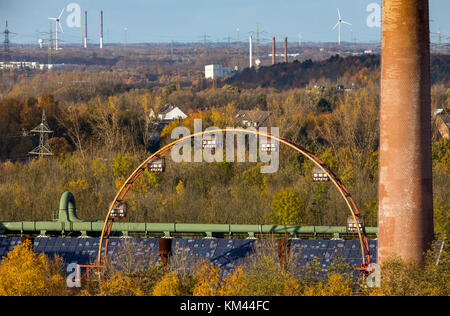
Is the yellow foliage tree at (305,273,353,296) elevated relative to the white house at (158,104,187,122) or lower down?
lower down

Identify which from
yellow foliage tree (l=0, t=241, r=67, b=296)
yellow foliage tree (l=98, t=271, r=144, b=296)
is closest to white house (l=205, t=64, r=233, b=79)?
yellow foliage tree (l=0, t=241, r=67, b=296)

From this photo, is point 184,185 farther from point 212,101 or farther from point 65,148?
point 212,101

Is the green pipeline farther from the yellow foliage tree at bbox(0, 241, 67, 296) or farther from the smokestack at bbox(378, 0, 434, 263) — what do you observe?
the smokestack at bbox(378, 0, 434, 263)

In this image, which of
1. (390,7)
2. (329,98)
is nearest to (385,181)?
(390,7)

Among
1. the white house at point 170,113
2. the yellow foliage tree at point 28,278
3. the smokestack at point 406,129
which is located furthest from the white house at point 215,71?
the smokestack at point 406,129

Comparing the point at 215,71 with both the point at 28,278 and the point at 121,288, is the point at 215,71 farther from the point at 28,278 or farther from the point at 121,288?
the point at 121,288
